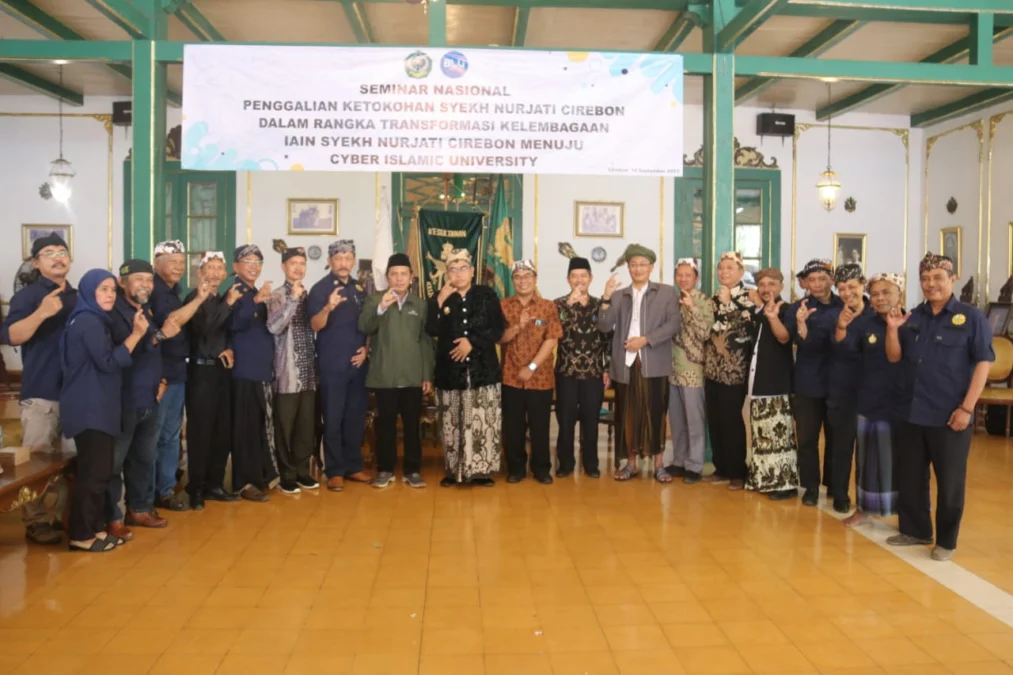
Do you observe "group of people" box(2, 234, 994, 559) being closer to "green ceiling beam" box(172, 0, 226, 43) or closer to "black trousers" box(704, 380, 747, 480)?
"black trousers" box(704, 380, 747, 480)

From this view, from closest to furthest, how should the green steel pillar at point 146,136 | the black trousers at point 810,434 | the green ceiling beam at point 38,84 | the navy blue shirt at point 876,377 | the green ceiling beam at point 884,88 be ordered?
the navy blue shirt at point 876,377 → the black trousers at point 810,434 → the green steel pillar at point 146,136 → the green ceiling beam at point 884,88 → the green ceiling beam at point 38,84

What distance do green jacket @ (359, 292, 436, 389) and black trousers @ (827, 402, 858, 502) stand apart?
2402 mm

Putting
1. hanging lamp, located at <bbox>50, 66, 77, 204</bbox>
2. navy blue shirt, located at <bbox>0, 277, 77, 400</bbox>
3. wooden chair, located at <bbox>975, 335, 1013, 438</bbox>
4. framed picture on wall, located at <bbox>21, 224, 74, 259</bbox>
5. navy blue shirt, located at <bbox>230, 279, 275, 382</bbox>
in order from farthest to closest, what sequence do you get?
framed picture on wall, located at <bbox>21, 224, 74, 259</bbox> < hanging lamp, located at <bbox>50, 66, 77, 204</bbox> < wooden chair, located at <bbox>975, 335, 1013, 438</bbox> < navy blue shirt, located at <bbox>230, 279, 275, 382</bbox> < navy blue shirt, located at <bbox>0, 277, 77, 400</bbox>

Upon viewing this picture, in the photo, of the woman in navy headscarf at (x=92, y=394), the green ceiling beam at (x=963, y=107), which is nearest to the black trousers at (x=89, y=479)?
the woman in navy headscarf at (x=92, y=394)

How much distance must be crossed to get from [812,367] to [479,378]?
193 centimetres

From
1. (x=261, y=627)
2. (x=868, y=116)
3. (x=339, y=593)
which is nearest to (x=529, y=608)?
(x=339, y=593)

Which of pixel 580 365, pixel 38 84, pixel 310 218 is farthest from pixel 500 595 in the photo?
pixel 38 84

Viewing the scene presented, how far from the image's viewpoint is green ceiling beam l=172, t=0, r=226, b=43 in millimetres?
5711

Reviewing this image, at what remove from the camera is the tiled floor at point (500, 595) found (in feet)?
8.27

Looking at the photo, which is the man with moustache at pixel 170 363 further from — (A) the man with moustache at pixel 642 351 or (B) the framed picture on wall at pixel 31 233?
(B) the framed picture on wall at pixel 31 233

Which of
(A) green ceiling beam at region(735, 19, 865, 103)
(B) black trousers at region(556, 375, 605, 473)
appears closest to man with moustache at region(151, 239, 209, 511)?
(B) black trousers at region(556, 375, 605, 473)

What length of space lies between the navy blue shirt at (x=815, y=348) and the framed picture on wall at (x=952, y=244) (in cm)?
527

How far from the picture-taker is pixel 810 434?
4.41m

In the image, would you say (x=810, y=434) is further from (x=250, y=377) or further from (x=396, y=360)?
(x=250, y=377)
